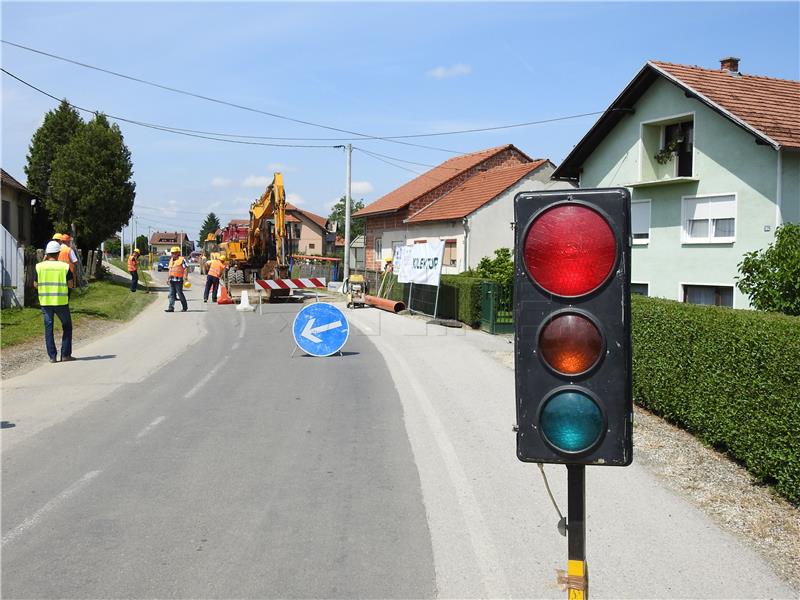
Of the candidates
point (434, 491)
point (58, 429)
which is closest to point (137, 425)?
point (58, 429)

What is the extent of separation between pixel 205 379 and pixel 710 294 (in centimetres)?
1393

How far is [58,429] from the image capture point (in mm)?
8727

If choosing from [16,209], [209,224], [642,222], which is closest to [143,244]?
[209,224]

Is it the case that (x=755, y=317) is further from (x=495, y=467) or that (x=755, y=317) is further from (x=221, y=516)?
(x=221, y=516)

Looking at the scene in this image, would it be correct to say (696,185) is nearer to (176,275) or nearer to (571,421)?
(176,275)

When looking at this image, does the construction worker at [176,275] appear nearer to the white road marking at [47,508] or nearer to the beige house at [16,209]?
the beige house at [16,209]

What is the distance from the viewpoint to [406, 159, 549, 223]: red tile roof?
35.0m

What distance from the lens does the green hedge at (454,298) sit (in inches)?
839

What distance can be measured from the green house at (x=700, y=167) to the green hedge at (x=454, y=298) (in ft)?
14.4

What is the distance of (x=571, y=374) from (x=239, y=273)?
29.8 m

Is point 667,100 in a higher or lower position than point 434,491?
higher

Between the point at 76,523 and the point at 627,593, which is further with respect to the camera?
the point at 76,523

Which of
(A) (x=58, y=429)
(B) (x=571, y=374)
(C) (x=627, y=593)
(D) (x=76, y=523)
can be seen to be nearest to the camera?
(B) (x=571, y=374)

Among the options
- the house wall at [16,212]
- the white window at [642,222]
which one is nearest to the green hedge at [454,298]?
the white window at [642,222]
